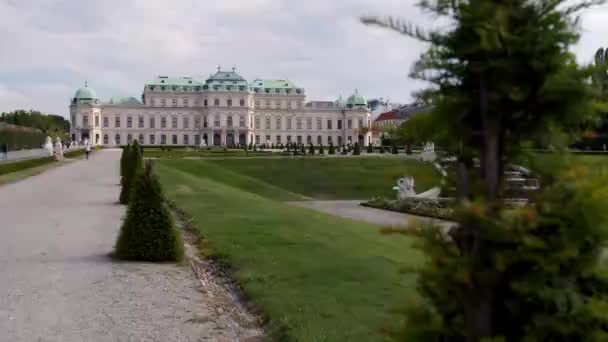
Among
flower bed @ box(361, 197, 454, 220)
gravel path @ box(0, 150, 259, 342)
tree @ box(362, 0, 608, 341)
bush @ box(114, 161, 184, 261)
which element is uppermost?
tree @ box(362, 0, 608, 341)

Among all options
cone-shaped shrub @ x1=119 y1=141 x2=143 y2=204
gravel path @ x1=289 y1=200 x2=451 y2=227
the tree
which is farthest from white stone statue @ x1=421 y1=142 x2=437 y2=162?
cone-shaped shrub @ x1=119 y1=141 x2=143 y2=204

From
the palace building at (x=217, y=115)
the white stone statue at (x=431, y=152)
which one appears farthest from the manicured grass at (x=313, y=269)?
the palace building at (x=217, y=115)

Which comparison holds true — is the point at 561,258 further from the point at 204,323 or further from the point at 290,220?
the point at 290,220

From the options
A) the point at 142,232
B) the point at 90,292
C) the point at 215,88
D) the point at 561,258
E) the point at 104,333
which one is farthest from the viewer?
the point at 215,88

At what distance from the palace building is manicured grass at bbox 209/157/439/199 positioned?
62996 mm

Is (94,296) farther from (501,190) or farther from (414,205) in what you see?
(414,205)

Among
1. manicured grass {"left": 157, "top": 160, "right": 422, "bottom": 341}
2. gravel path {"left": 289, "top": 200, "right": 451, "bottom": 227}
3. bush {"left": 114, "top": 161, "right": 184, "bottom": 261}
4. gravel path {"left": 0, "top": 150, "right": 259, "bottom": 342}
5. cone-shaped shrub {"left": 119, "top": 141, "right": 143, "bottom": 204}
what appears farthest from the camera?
cone-shaped shrub {"left": 119, "top": 141, "right": 143, "bottom": 204}

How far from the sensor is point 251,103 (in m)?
102

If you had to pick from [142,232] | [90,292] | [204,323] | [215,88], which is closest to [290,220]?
[142,232]

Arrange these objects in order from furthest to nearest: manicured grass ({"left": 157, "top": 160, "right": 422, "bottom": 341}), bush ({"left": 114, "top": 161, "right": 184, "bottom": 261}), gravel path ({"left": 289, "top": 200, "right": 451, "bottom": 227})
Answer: gravel path ({"left": 289, "top": 200, "right": 451, "bottom": 227}) < bush ({"left": 114, "top": 161, "right": 184, "bottom": 261}) < manicured grass ({"left": 157, "top": 160, "right": 422, "bottom": 341})

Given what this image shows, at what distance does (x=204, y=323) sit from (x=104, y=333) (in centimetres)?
76

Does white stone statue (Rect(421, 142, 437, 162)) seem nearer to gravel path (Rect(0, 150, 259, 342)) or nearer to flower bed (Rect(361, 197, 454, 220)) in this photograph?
gravel path (Rect(0, 150, 259, 342))

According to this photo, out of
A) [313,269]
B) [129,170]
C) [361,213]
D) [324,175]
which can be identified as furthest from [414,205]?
[324,175]

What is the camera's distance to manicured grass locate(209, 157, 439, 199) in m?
25.3
